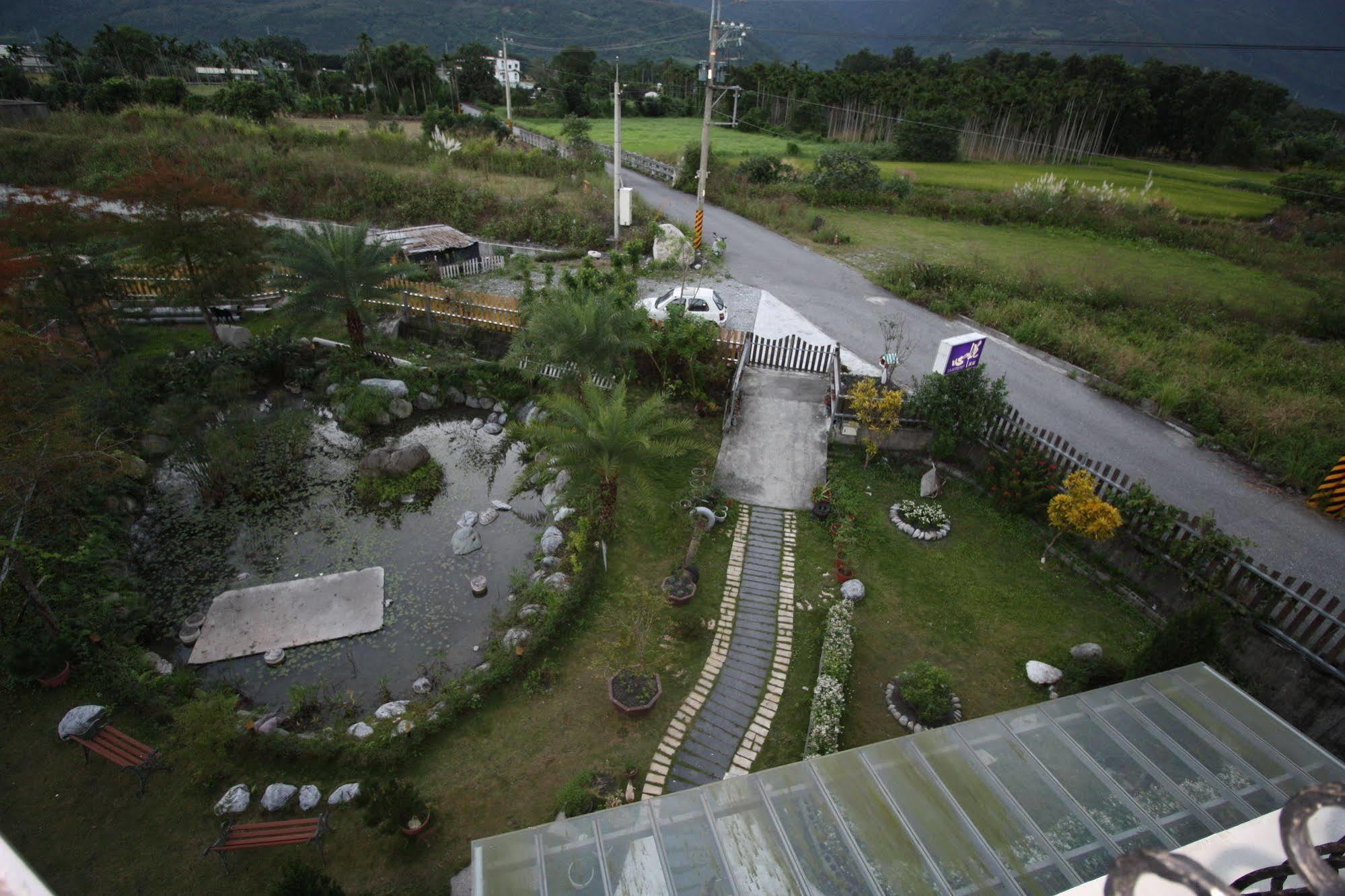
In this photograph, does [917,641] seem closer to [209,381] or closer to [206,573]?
[206,573]

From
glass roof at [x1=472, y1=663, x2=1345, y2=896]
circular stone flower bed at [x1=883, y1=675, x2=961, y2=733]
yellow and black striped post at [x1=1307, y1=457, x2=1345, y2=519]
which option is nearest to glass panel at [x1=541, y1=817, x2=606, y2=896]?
glass roof at [x1=472, y1=663, x2=1345, y2=896]

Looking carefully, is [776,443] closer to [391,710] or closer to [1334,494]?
[391,710]

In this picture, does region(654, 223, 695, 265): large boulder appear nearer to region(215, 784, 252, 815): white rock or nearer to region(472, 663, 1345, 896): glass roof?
region(472, 663, 1345, 896): glass roof

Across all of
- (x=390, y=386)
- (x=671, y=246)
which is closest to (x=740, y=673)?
(x=390, y=386)

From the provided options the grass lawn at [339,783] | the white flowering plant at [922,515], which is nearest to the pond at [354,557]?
the grass lawn at [339,783]

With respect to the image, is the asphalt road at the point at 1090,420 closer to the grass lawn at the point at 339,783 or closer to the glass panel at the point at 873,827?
the glass panel at the point at 873,827

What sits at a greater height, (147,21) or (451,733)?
(147,21)

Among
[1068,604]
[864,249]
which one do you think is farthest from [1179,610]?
[864,249]
